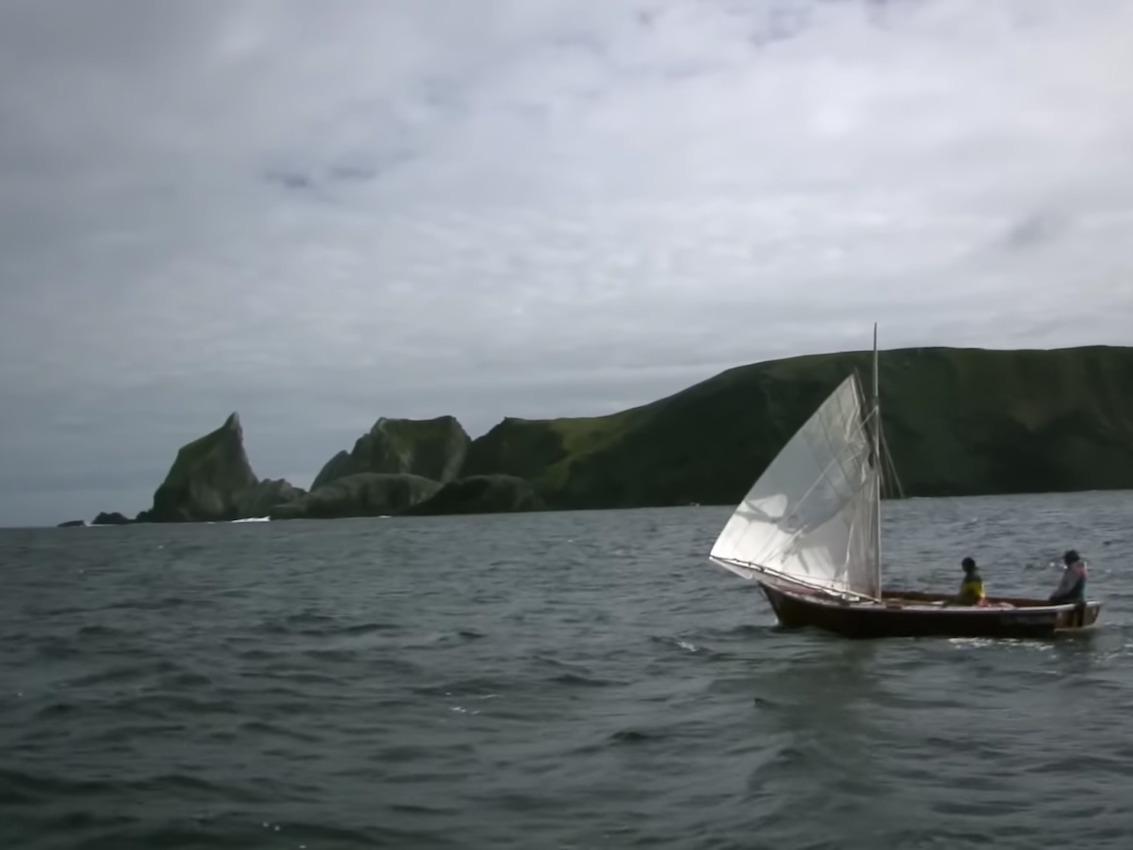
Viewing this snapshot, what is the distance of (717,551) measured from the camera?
1123 inches

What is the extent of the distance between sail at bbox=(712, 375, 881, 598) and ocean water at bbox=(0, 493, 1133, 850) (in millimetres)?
1890

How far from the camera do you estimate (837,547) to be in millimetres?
29828

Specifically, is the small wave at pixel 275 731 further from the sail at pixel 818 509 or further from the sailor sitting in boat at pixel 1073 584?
the sailor sitting in boat at pixel 1073 584

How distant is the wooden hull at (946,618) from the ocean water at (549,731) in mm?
387


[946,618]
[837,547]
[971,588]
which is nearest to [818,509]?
[837,547]

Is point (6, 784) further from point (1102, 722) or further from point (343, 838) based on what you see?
point (1102, 722)

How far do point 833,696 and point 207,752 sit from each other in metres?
10.2

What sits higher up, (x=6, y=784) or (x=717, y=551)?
(x=717, y=551)

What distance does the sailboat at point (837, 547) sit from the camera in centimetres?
2770

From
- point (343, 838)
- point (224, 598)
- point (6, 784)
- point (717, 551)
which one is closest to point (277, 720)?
point (6, 784)

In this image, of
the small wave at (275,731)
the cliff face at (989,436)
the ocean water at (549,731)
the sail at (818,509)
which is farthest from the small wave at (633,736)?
the cliff face at (989,436)

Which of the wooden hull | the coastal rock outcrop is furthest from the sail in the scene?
the coastal rock outcrop

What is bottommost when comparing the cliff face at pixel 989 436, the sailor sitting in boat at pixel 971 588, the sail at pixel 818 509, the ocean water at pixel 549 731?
the ocean water at pixel 549 731

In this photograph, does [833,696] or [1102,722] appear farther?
[833,696]
